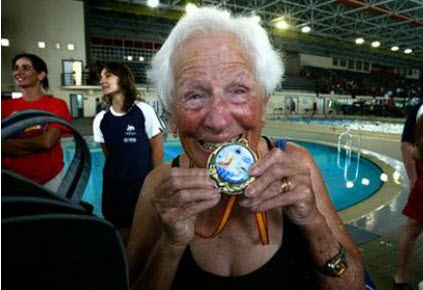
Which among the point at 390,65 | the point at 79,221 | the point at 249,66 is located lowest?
the point at 79,221

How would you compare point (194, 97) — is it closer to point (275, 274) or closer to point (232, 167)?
point (232, 167)

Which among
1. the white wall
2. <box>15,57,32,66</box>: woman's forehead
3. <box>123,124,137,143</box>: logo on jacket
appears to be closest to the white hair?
<box>123,124,137,143</box>: logo on jacket

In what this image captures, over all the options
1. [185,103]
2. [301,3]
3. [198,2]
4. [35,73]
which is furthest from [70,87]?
[185,103]

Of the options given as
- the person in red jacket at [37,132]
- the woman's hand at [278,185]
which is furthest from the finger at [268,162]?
the person in red jacket at [37,132]

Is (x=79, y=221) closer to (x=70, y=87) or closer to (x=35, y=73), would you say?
(x=35, y=73)

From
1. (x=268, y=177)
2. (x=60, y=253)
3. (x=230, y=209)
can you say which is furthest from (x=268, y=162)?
(x=60, y=253)

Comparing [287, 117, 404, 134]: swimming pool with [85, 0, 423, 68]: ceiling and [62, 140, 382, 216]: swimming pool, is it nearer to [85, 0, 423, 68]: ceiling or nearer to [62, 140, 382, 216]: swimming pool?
[62, 140, 382, 216]: swimming pool

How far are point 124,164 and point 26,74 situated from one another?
41.6 inches

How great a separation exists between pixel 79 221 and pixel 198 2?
56.8 ft

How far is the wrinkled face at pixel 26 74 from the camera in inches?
104

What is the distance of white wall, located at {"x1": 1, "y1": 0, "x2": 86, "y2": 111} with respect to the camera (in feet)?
54.6

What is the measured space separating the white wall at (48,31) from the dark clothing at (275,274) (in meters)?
17.8

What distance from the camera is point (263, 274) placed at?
3.49 feet

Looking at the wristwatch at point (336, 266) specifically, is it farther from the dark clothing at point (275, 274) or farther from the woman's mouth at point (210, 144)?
the woman's mouth at point (210, 144)
